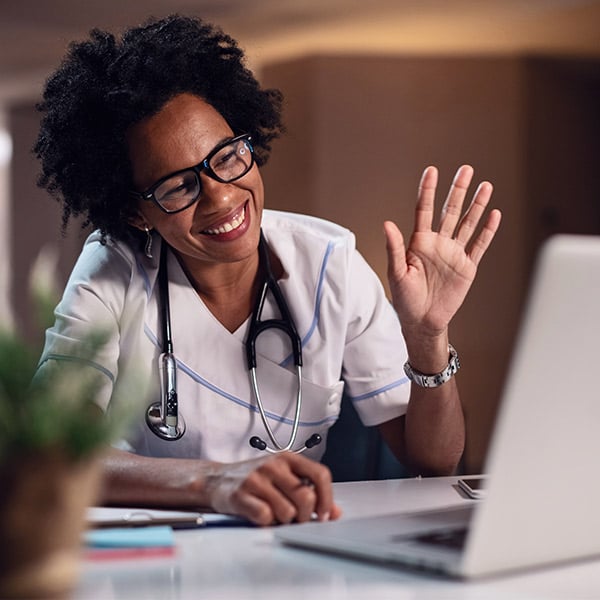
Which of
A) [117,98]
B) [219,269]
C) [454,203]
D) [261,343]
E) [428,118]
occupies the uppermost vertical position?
[428,118]

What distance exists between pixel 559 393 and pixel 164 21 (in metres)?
1.35

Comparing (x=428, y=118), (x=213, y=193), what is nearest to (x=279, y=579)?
(x=213, y=193)

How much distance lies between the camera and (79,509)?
64cm

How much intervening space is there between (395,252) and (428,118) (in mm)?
4576

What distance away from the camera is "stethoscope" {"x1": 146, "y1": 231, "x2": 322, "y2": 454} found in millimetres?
1681

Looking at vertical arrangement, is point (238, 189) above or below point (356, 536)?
above

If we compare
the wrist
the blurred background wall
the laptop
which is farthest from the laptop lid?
the blurred background wall

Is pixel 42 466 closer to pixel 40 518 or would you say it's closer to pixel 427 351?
pixel 40 518

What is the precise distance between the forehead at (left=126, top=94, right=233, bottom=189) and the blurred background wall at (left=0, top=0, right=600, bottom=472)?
403 centimetres

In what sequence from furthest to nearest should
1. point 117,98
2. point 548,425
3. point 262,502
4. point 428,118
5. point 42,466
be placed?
point 428,118 → point 117,98 → point 262,502 → point 548,425 → point 42,466

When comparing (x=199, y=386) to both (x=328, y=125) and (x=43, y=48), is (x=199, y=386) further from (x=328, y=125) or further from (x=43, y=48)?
(x=43, y=48)

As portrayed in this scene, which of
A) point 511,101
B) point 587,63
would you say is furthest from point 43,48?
point 587,63

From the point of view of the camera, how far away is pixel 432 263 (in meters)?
1.65

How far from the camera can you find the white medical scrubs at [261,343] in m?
1.71
